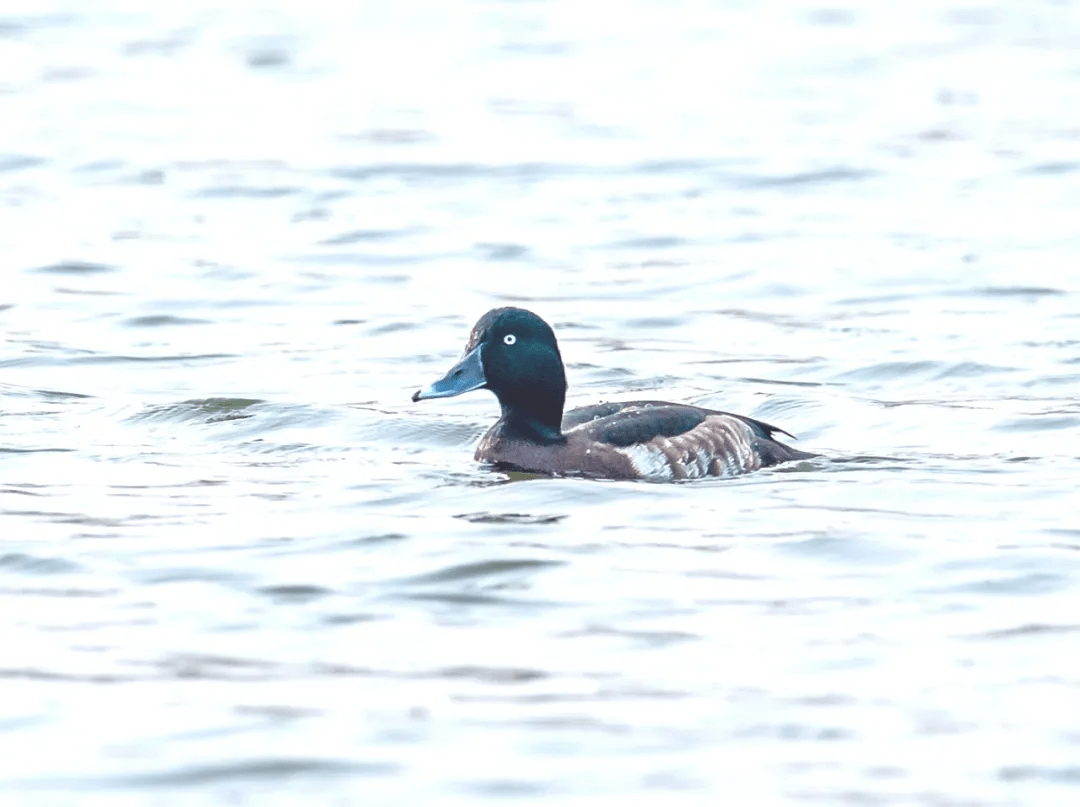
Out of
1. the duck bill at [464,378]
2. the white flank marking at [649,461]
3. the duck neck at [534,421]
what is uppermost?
the duck bill at [464,378]

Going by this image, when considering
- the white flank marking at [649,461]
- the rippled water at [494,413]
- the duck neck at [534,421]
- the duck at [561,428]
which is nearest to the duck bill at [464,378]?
the duck at [561,428]

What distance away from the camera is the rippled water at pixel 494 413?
6.56m

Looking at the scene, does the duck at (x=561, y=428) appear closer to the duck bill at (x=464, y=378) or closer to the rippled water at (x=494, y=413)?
the duck bill at (x=464, y=378)

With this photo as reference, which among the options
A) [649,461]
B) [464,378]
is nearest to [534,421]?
[464,378]

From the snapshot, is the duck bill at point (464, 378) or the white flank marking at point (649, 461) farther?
the duck bill at point (464, 378)

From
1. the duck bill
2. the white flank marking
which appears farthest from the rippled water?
the duck bill

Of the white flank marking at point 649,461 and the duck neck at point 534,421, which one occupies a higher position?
the duck neck at point 534,421

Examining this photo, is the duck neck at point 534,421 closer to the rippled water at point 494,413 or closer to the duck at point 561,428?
the duck at point 561,428

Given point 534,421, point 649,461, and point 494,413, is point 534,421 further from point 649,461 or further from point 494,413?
point 494,413

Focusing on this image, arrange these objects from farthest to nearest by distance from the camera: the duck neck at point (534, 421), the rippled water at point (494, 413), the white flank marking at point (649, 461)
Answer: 1. the duck neck at point (534, 421)
2. the white flank marking at point (649, 461)
3. the rippled water at point (494, 413)

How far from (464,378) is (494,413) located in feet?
6.26

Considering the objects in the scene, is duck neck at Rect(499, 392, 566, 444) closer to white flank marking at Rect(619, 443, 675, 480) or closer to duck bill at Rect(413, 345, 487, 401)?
duck bill at Rect(413, 345, 487, 401)

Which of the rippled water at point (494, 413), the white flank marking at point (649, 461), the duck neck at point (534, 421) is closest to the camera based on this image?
the rippled water at point (494, 413)

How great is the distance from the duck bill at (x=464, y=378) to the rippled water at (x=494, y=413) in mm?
403
